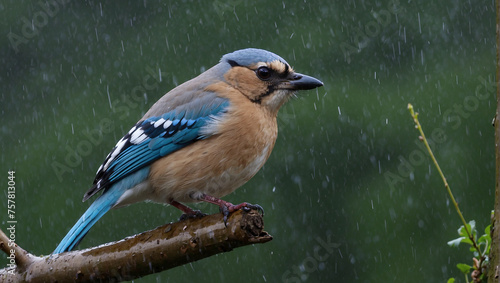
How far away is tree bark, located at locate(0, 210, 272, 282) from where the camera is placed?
2.88 m

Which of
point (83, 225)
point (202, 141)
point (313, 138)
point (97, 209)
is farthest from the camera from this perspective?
point (313, 138)

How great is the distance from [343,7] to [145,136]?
7984 mm

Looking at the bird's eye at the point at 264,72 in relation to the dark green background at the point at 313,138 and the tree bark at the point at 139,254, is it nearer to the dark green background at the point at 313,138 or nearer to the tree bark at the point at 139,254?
the tree bark at the point at 139,254

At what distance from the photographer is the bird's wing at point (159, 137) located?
3.64m

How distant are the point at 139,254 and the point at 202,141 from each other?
776 millimetres

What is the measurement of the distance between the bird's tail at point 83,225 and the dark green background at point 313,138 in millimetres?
5245

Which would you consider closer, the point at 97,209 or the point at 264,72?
the point at 97,209

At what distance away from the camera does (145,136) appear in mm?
3752

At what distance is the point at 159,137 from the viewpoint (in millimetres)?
3715

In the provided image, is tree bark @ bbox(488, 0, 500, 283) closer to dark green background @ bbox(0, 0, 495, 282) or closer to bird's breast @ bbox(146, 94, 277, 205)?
bird's breast @ bbox(146, 94, 277, 205)

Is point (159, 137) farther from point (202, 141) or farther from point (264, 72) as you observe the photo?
point (264, 72)

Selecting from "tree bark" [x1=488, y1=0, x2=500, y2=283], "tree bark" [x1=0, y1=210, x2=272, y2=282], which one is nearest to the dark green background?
"tree bark" [x1=0, y1=210, x2=272, y2=282]

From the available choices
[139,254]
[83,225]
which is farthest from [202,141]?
[139,254]

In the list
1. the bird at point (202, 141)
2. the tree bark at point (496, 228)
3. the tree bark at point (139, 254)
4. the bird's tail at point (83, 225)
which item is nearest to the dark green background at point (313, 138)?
the bird at point (202, 141)
